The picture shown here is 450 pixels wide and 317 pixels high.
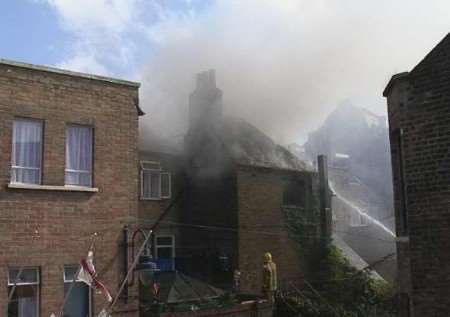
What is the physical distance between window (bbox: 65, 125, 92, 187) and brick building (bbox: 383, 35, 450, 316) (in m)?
7.30

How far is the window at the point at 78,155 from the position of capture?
539 inches

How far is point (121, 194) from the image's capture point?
14.2 metres

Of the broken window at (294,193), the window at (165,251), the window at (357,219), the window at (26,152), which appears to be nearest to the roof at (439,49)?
the window at (26,152)

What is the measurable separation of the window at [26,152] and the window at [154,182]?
1054 centimetres

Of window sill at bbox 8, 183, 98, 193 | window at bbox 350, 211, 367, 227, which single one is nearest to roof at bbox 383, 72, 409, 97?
window sill at bbox 8, 183, 98, 193

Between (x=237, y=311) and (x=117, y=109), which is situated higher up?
(x=117, y=109)

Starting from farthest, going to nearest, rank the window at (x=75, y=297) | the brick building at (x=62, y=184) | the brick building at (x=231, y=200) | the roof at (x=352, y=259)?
1. the roof at (x=352, y=259)
2. the brick building at (x=231, y=200)
3. the window at (x=75, y=297)
4. the brick building at (x=62, y=184)

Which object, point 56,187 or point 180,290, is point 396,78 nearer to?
point 56,187

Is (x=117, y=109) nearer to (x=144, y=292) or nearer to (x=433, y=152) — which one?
(x=144, y=292)

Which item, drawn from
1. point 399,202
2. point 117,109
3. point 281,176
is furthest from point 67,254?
point 281,176

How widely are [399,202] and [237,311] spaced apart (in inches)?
390

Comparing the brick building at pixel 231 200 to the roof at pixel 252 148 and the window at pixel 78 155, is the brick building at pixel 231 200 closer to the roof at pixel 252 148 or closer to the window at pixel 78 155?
the roof at pixel 252 148

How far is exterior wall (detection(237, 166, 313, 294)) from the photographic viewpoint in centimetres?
2403

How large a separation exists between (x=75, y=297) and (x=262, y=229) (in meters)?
12.4
